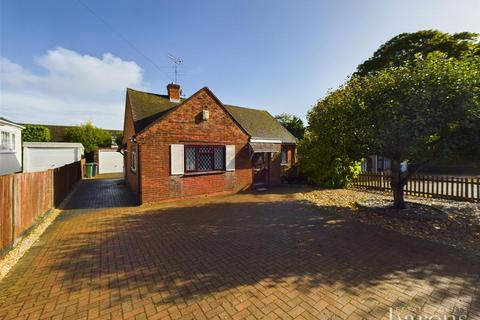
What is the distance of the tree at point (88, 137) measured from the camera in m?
26.9

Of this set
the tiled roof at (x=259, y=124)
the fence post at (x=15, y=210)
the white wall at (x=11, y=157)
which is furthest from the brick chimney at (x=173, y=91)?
the white wall at (x=11, y=157)

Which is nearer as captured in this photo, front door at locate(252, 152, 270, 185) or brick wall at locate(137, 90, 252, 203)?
brick wall at locate(137, 90, 252, 203)

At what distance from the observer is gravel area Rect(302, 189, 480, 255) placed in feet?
19.2

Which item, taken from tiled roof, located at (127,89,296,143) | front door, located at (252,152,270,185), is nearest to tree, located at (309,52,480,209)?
front door, located at (252,152,270,185)

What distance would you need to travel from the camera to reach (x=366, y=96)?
733 centimetres

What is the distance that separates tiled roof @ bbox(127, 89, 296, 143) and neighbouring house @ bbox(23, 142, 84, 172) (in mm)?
13127

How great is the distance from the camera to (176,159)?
397 inches

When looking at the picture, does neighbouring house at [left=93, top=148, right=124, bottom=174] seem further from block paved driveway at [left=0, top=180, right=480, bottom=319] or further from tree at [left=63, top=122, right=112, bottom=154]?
block paved driveway at [left=0, top=180, right=480, bottom=319]

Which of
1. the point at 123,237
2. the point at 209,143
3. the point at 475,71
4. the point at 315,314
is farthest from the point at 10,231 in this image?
the point at 475,71

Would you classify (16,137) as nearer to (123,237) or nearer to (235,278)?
(123,237)

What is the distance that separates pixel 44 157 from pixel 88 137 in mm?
7075

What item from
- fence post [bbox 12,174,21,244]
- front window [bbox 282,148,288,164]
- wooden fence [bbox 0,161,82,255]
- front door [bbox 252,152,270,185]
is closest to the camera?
wooden fence [bbox 0,161,82,255]

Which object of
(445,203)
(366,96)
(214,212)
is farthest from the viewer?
(445,203)

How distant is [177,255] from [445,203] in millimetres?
11077
